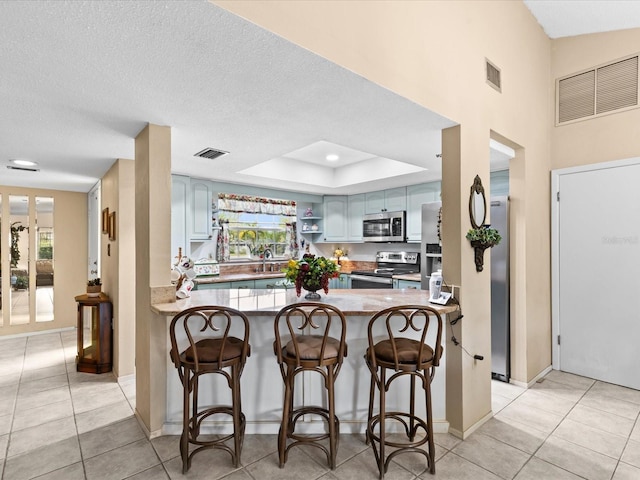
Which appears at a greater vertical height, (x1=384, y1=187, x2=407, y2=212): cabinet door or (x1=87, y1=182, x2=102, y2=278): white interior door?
(x1=384, y1=187, x2=407, y2=212): cabinet door

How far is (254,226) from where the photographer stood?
5641 millimetres

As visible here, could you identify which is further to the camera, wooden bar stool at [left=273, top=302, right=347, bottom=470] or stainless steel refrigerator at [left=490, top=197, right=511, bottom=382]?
stainless steel refrigerator at [left=490, top=197, right=511, bottom=382]

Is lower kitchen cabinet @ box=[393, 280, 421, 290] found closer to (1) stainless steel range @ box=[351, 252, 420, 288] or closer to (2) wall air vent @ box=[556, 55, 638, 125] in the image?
(1) stainless steel range @ box=[351, 252, 420, 288]

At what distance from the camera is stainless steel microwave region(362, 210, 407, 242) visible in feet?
16.9

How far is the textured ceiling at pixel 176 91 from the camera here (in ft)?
4.68

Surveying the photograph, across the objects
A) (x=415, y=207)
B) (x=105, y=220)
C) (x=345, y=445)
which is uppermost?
(x=415, y=207)

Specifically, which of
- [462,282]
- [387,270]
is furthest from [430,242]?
[462,282]

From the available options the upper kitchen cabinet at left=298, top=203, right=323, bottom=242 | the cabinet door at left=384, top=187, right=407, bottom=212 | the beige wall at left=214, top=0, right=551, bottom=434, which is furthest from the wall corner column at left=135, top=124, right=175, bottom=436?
the upper kitchen cabinet at left=298, top=203, right=323, bottom=242

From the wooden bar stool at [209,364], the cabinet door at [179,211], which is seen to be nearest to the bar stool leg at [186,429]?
the wooden bar stool at [209,364]

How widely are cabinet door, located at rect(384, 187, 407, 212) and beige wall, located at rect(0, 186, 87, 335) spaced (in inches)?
190

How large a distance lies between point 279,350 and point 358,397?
2.80 feet

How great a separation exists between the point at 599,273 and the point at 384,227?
2.69m

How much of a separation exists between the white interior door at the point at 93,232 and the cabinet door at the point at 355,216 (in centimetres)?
385

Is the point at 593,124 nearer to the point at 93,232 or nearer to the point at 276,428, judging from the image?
the point at 276,428
